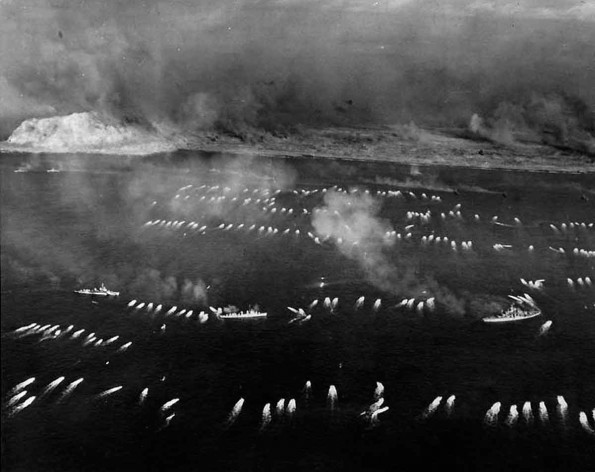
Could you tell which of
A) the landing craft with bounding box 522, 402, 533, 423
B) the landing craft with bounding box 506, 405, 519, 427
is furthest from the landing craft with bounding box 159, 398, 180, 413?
the landing craft with bounding box 522, 402, 533, 423

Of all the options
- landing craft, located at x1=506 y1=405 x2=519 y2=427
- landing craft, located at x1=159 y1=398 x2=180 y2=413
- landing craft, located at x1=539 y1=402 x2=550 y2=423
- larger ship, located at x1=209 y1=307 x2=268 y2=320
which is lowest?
larger ship, located at x1=209 y1=307 x2=268 y2=320

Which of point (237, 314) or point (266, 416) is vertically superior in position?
point (266, 416)

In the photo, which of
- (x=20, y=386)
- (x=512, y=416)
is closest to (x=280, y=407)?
(x=512, y=416)

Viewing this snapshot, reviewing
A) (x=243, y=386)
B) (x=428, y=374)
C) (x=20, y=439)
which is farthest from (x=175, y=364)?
(x=428, y=374)

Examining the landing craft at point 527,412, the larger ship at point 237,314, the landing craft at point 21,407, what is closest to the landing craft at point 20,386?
the landing craft at point 21,407

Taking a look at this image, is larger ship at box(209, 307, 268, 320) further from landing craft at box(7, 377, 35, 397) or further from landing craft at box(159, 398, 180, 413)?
landing craft at box(7, 377, 35, 397)

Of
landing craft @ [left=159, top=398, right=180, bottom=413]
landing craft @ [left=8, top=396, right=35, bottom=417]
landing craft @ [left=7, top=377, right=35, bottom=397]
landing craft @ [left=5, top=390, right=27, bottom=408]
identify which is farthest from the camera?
landing craft @ [left=7, top=377, right=35, bottom=397]

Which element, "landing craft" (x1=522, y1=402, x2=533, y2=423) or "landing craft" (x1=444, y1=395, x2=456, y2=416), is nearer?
"landing craft" (x1=522, y1=402, x2=533, y2=423)

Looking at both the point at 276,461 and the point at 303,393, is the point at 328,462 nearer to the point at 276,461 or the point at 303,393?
the point at 276,461

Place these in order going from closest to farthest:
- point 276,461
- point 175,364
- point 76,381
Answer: point 276,461 → point 76,381 → point 175,364

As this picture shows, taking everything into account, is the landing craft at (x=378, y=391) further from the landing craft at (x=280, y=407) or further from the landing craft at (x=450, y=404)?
the landing craft at (x=280, y=407)

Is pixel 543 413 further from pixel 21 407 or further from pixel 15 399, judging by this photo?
pixel 15 399
